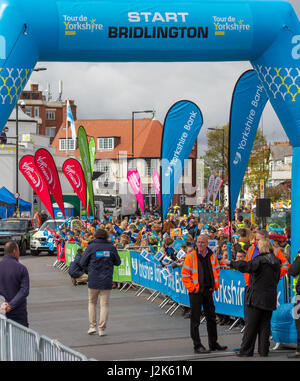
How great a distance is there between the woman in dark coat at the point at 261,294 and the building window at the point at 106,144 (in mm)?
79685

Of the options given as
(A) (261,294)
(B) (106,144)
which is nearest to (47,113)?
(B) (106,144)

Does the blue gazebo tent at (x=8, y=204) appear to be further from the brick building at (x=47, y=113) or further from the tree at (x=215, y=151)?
the brick building at (x=47, y=113)

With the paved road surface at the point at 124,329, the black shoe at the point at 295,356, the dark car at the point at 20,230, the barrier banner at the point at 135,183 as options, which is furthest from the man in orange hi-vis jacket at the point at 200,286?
the barrier banner at the point at 135,183

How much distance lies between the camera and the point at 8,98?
9.67 metres

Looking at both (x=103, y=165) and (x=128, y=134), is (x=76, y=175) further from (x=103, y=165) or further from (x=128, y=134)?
(x=128, y=134)

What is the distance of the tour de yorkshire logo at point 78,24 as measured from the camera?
984cm

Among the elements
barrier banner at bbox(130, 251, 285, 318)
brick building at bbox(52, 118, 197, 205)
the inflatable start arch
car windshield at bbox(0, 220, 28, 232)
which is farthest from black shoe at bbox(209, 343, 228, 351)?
brick building at bbox(52, 118, 197, 205)

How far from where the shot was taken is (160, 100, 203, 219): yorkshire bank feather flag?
1705 cm

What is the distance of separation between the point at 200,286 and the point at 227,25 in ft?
12.6

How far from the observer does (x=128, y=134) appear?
88.6 metres

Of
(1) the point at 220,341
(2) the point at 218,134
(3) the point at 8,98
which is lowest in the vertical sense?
(1) the point at 220,341

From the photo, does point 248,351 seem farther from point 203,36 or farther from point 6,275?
point 203,36
